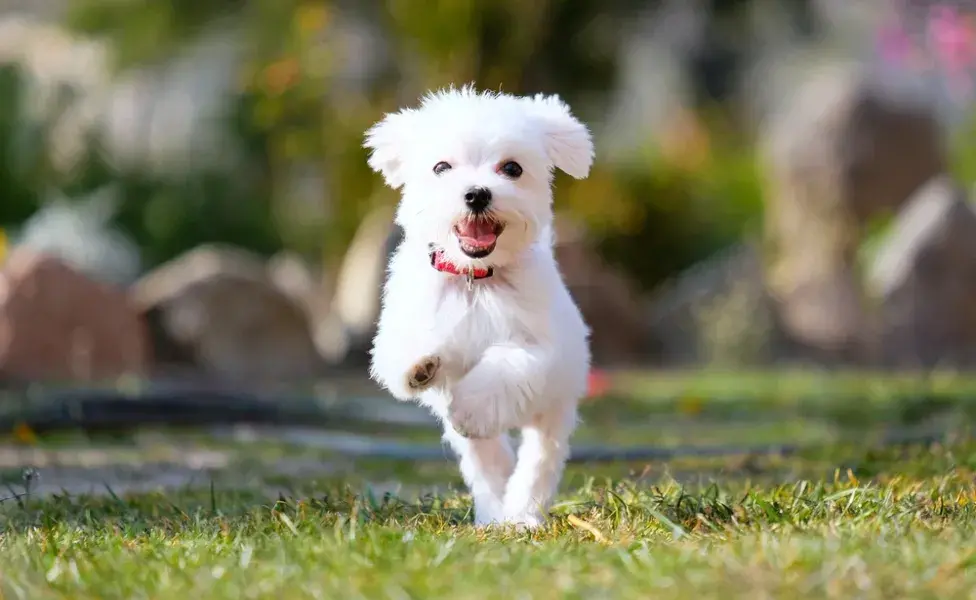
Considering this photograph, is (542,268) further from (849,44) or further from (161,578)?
(849,44)

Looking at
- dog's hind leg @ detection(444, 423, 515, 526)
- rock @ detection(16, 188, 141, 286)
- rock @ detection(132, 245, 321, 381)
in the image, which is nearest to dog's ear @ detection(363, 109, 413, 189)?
dog's hind leg @ detection(444, 423, 515, 526)

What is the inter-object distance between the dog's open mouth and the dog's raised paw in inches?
13.8

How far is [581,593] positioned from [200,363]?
11.6 m

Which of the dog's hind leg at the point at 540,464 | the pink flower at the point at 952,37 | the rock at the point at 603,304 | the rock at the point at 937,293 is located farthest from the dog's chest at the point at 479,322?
the pink flower at the point at 952,37

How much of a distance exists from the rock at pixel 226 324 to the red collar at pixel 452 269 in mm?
9797

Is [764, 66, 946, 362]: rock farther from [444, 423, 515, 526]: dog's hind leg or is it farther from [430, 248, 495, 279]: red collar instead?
[430, 248, 495, 279]: red collar

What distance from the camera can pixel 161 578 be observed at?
331 centimetres

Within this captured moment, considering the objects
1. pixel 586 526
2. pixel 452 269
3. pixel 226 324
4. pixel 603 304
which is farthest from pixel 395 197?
pixel 586 526

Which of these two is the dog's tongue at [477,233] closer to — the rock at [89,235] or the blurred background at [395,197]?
the blurred background at [395,197]

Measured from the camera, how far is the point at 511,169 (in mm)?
4234

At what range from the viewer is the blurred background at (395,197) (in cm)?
1479

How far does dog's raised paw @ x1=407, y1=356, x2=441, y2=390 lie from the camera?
162 inches

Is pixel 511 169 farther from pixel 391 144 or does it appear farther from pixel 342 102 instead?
pixel 342 102

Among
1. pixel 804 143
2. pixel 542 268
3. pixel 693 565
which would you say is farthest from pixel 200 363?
pixel 693 565
